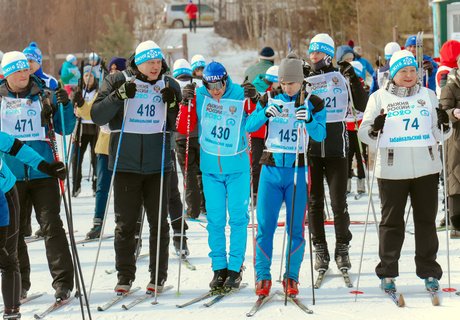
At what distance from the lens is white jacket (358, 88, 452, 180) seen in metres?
6.77

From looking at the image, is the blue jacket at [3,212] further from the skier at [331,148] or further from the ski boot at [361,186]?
the ski boot at [361,186]

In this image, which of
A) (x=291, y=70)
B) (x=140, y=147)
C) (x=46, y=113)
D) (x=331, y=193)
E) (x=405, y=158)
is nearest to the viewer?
(x=405, y=158)

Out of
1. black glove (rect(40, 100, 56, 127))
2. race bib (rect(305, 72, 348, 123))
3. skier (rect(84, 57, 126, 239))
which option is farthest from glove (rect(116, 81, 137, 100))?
skier (rect(84, 57, 126, 239))

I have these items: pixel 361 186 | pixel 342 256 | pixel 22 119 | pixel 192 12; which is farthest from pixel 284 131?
pixel 192 12

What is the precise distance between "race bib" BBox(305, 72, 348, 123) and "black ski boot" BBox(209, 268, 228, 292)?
1.61 metres

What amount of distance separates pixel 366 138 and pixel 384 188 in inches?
16.6

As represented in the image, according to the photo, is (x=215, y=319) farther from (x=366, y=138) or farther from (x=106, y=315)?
(x=366, y=138)

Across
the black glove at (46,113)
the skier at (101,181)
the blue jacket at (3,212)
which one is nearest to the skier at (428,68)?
the skier at (101,181)

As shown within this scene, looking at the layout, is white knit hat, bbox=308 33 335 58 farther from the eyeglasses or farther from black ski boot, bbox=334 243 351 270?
black ski boot, bbox=334 243 351 270

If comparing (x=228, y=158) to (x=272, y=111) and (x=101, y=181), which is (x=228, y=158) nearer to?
A: (x=272, y=111)

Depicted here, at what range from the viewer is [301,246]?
6949mm

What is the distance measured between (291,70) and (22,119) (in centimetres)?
222

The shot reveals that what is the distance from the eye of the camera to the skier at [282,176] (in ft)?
22.7

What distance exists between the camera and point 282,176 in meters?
6.96
